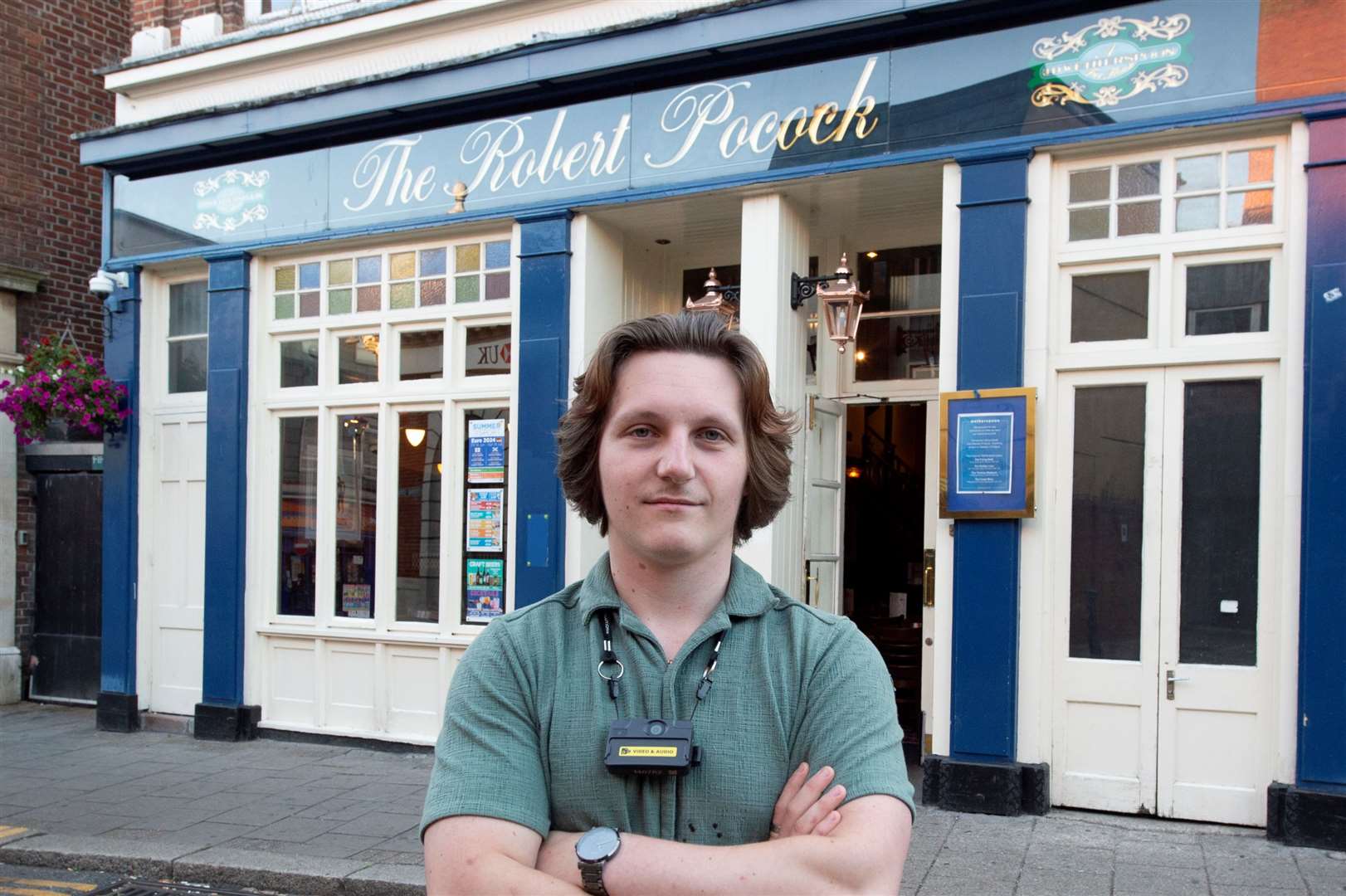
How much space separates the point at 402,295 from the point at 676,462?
24.5 feet

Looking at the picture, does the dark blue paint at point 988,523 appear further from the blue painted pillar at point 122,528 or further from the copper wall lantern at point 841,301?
the blue painted pillar at point 122,528

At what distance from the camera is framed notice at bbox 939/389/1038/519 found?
659 centimetres

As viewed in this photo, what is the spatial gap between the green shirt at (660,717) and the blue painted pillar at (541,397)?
6.05m

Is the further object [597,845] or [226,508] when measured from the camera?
[226,508]

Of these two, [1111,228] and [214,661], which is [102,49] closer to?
[214,661]

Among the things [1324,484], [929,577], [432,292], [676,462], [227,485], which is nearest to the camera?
[676,462]

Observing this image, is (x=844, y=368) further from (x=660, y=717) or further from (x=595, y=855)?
(x=595, y=855)

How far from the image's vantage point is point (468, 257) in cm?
866

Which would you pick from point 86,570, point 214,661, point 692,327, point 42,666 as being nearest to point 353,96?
point 214,661

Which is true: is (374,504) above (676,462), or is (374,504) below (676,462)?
below

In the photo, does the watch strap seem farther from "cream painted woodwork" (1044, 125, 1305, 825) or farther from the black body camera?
"cream painted woodwork" (1044, 125, 1305, 825)

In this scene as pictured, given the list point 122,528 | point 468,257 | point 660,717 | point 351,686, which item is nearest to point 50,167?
point 122,528

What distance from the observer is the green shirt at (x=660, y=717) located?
1813 millimetres

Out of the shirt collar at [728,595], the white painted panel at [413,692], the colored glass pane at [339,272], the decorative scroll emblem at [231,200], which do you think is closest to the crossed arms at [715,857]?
the shirt collar at [728,595]
